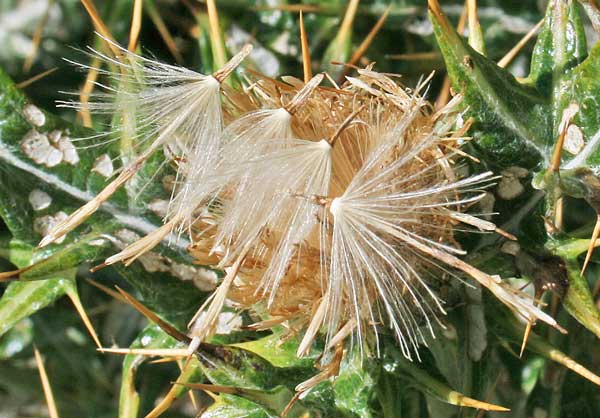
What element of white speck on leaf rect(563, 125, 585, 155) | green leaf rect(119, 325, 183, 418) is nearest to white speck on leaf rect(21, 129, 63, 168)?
green leaf rect(119, 325, 183, 418)

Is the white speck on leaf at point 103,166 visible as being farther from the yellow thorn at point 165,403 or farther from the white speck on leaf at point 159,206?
the yellow thorn at point 165,403

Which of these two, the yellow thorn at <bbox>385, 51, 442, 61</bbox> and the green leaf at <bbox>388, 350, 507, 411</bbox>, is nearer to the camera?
the green leaf at <bbox>388, 350, 507, 411</bbox>

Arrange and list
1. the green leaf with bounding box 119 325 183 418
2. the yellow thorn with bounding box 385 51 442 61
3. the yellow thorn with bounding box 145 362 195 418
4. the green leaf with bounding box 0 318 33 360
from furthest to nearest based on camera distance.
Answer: the green leaf with bounding box 0 318 33 360 < the yellow thorn with bounding box 385 51 442 61 < the green leaf with bounding box 119 325 183 418 < the yellow thorn with bounding box 145 362 195 418

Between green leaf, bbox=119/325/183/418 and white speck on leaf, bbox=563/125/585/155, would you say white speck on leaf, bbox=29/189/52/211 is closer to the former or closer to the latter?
green leaf, bbox=119/325/183/418

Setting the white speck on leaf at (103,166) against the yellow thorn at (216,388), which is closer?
the yellow thorn at (216,388)

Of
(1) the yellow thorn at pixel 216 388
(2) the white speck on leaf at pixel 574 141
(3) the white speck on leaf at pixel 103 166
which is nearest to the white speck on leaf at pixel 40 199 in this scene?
(3) the white speck on leaf at pixel 103 166

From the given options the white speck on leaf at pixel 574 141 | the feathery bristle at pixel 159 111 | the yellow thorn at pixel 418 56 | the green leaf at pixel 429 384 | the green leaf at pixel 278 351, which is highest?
the yellow thorn at pixel 418 56

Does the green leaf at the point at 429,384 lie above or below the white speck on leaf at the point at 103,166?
below

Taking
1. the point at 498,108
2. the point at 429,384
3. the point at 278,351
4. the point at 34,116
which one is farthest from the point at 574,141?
the point at 34,116

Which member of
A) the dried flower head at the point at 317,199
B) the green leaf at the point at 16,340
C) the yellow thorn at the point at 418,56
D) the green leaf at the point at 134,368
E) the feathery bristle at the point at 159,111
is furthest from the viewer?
the green leaf at the point at 16,340

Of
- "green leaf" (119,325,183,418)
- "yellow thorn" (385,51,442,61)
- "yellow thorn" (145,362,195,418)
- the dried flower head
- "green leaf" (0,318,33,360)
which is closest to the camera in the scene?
the dried flower head
